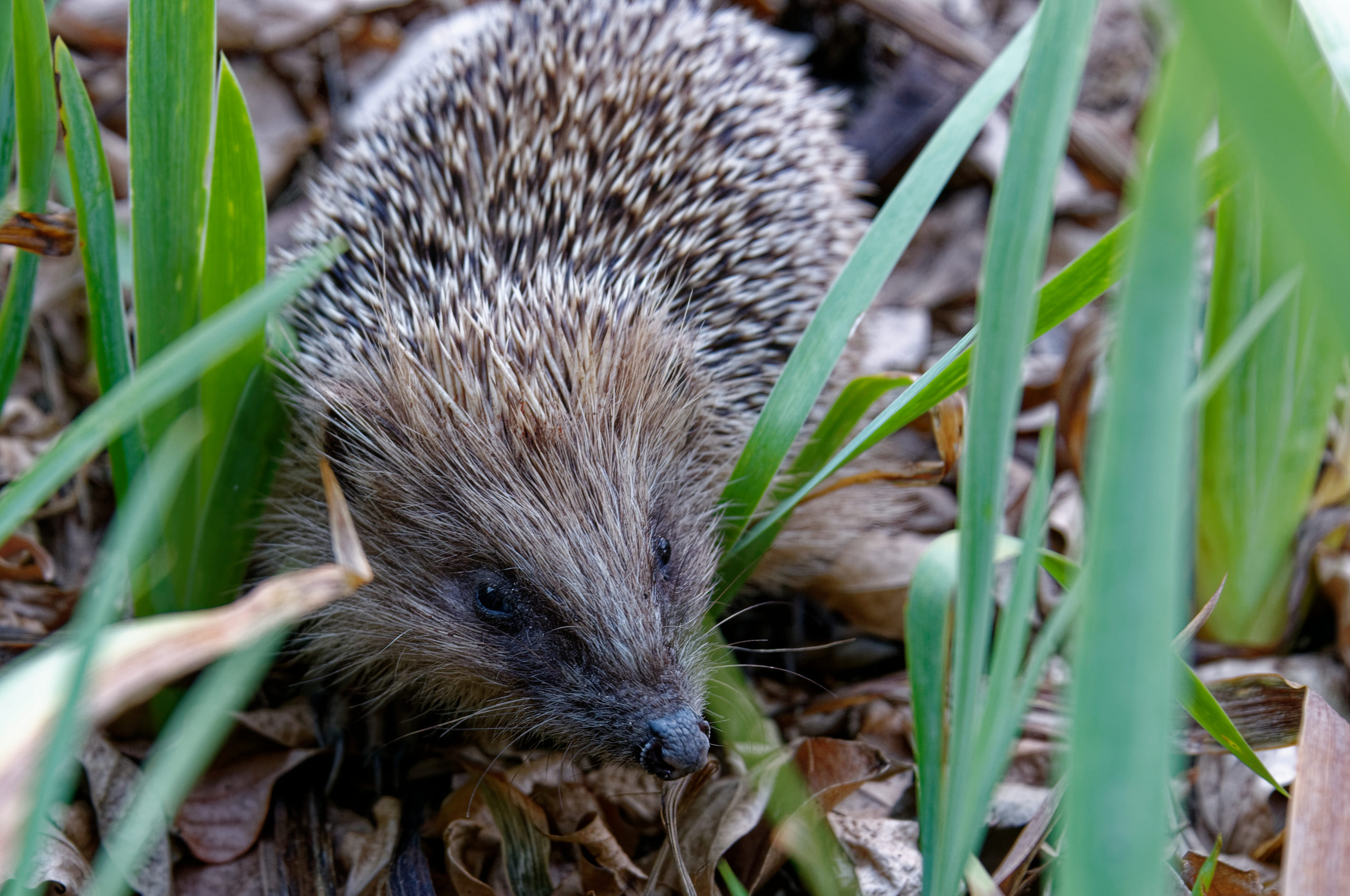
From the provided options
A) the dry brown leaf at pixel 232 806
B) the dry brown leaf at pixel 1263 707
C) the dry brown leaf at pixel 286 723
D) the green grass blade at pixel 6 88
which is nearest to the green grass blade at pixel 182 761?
the dry brown leaf at pixel 232 806

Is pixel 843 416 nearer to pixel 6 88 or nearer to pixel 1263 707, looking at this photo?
pixel 1263 707

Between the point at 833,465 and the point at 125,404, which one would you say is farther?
the point at 833,465

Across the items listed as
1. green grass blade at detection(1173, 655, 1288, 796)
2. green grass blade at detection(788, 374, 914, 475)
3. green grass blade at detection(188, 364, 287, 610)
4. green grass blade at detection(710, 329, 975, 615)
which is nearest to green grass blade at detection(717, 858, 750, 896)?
green grass blade at detection(710, 329, 975, 615)

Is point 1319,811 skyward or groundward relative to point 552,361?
groundward

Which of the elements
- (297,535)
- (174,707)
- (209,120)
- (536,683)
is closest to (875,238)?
(536,683)

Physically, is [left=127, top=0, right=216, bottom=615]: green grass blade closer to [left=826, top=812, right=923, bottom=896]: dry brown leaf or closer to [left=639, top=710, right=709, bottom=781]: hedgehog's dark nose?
[left=639, top=710, right=709, bottom=781]: hedgehog's dark nose

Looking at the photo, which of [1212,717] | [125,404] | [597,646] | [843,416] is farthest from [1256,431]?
[125,404]

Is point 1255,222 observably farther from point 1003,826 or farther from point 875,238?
point 1003,826
